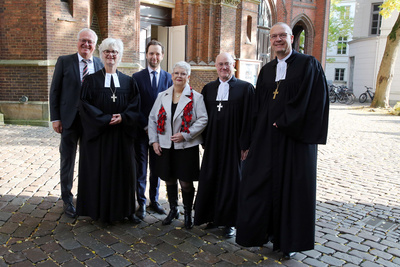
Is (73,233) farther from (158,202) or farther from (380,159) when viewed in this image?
(380,159)

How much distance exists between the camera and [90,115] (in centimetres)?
411

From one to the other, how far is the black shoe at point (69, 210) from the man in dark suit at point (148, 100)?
2.48 ft

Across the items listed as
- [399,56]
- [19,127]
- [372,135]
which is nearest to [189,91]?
[19,127]

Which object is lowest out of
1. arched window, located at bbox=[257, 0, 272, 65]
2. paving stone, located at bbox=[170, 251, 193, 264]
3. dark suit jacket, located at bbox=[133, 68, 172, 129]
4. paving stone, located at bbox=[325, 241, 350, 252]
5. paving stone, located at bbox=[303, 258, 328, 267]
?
paving stone, located at bbox=[325, 241, 350, 252]

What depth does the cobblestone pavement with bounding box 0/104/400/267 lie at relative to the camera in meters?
3.60

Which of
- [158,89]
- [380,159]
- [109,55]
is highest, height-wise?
[109,55]

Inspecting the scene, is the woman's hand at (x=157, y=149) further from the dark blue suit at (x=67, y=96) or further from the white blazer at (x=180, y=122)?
the dark blue suit at (x=67, y=96)

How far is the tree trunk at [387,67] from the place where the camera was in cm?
1986

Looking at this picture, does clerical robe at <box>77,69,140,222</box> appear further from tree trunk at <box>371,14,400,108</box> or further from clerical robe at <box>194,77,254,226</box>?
tree trunk at <box>371,14,400,108</box>

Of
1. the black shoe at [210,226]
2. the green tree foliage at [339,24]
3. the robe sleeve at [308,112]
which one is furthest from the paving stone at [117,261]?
the green tree foliage at [339,24]

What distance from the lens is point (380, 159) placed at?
865 cm

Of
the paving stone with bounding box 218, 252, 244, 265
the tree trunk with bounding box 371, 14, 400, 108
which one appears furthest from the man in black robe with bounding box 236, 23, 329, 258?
the tree trunk with bounding box 371, 14, 400, 108

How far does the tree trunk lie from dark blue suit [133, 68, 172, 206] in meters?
18.7

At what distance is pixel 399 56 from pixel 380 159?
23.1m
